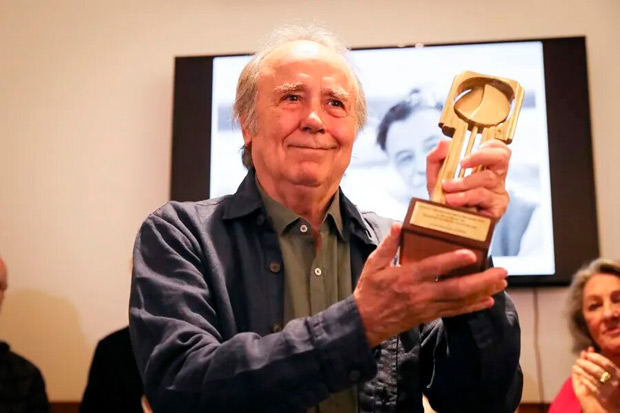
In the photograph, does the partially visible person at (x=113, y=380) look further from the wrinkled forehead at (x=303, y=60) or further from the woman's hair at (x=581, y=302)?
the wrinkled forehead at (x=303, y=60)

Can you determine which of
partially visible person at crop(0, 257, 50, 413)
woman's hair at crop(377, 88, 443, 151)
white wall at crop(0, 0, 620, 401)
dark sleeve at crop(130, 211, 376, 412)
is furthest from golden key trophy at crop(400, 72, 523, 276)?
partially visible person at crop(0, 257, 50, 413)

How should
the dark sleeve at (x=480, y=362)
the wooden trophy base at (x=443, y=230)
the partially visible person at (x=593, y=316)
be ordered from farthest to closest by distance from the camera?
the partially visible person at (x=593, y=316) < the dark sleeve at (x=480, y=362) < the wooden trophy base at (x=443, y=230)

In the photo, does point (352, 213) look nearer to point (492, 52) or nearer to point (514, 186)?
point (514, 186)

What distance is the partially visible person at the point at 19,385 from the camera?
7.91 feet

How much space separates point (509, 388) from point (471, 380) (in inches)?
2.4

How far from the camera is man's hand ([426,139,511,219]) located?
32.4 inches

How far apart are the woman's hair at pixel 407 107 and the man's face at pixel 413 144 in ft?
0.04

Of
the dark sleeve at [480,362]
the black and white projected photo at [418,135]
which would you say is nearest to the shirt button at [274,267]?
the dark sleeve at [480,362]

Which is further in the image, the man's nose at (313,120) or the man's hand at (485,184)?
the man's nose at (313,120)

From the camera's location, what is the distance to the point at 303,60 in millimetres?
1138

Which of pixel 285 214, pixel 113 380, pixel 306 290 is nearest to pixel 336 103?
pixel 285 214

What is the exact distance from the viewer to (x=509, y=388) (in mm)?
976

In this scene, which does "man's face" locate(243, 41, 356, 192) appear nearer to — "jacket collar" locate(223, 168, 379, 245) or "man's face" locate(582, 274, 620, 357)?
"jacket collar" locate(223, 168, 379, 245)

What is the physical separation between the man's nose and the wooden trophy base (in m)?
0.35
